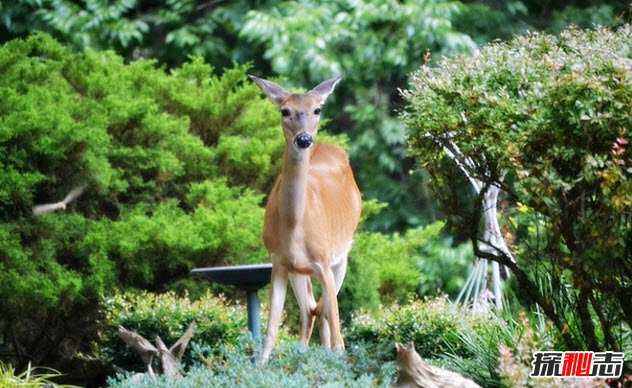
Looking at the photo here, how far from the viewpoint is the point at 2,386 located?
7.14 meters

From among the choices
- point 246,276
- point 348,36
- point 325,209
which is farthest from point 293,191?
point 348,36

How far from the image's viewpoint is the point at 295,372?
6.15 meters

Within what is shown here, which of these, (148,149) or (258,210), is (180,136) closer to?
(148,149)

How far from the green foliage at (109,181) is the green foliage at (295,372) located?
299 centimetres

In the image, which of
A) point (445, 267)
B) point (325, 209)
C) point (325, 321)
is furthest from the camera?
point (445, 267)

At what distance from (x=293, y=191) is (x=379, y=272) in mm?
4156

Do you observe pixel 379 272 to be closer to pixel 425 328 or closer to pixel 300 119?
pixel 425 328

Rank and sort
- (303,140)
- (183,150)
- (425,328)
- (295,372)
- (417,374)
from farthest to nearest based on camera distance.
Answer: (183,150)
(425,328)
(303,140)
(295,372)
(417,374)

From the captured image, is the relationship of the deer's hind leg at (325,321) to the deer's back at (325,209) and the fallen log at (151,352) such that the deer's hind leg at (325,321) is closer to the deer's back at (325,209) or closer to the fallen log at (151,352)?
the deer's back at (325,209)

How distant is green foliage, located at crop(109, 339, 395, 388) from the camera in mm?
5801

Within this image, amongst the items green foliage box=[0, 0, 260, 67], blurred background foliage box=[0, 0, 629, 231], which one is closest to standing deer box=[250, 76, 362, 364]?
blurred background foliage box=[0, 0, 629, 231]

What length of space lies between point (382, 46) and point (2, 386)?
7.55m

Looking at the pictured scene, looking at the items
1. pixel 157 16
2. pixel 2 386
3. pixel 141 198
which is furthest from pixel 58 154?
pixel 157 16

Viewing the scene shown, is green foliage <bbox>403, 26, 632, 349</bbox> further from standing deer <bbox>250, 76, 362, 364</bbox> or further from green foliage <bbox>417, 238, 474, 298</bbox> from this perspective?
green foliage <bbox>417, 238, 474, 298</bbox>
